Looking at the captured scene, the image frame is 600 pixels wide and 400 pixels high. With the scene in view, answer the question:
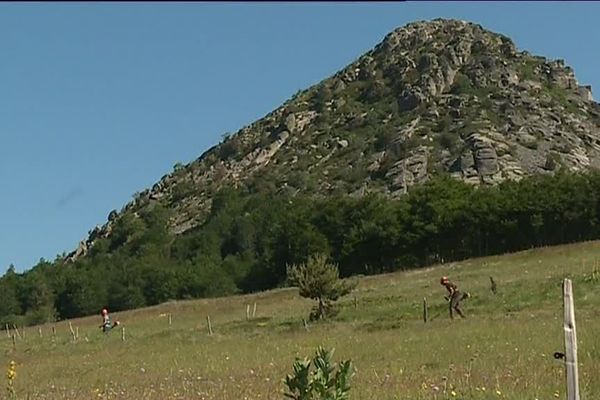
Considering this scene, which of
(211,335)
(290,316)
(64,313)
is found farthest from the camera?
(64,313)

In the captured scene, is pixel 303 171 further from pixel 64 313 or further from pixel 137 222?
pixel 64 313

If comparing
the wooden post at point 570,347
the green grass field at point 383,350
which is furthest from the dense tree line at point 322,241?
the wooden post at point 570,347

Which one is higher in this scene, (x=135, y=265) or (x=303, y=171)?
(x=303, y=171)

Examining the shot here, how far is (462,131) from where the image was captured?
14988 cm

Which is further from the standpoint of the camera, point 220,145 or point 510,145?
point 220,145

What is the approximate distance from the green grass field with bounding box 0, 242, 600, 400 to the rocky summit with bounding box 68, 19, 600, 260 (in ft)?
259

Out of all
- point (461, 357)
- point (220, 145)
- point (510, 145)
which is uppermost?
point (220, 145)

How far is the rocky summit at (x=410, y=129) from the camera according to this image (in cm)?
14175

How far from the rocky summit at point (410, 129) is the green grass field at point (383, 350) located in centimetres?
7881

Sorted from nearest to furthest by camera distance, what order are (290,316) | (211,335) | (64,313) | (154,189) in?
(211,335)
(290,316)
(64,313)
(154,189)

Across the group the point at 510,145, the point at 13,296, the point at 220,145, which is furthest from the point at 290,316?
the point at 220,145

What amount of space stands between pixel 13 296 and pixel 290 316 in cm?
8413

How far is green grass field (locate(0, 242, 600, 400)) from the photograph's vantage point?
1597 cm

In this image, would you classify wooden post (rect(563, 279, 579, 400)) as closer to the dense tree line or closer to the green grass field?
the green grass field
